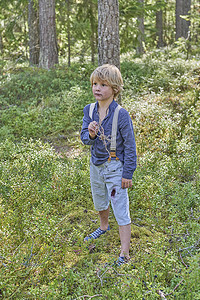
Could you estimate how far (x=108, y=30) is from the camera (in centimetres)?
720

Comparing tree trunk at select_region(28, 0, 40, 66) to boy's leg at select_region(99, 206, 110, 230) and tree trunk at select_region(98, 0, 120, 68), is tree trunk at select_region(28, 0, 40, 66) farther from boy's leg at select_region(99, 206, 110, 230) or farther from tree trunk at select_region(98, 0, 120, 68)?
boy's leg at select_region(99, 206, 110, 230)

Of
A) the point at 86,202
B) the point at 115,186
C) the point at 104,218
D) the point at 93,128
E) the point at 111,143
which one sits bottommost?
the point at 86,202

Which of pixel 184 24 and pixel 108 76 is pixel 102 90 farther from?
pixel 184 24

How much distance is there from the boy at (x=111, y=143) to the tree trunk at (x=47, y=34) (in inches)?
A: 360

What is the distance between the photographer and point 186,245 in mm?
3117

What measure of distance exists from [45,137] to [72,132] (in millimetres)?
735

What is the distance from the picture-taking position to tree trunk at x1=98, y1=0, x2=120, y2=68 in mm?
7008

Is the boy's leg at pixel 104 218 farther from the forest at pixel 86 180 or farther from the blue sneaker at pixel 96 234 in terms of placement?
the forest at pixel 86 180

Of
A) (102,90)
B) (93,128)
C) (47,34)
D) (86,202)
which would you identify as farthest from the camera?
(47,34)

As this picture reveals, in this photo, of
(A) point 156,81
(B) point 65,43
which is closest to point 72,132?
(A) point 156,81

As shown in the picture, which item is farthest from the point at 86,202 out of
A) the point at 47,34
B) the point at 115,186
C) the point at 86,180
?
the point at 47,34

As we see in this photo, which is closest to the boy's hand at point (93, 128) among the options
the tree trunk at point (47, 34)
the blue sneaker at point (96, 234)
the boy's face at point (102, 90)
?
the boy's face at point (102, 90)

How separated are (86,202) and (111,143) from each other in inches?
73.6

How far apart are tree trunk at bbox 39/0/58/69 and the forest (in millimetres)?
39
